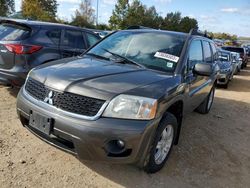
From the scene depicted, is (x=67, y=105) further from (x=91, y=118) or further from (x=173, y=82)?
(x=173, y=82)

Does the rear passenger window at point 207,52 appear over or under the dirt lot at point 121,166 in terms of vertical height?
over

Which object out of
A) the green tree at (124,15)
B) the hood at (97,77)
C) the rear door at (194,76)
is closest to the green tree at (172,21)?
the green tree at (124,15)

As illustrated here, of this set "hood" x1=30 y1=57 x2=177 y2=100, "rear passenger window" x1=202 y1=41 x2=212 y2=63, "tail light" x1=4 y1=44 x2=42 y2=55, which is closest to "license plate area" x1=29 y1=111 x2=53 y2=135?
"hood" x1=30 y1=57 x2=177 y2=100

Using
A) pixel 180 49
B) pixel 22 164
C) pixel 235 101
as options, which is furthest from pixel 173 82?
pixel 235 101

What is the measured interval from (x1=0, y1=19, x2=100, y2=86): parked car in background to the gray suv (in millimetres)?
1794

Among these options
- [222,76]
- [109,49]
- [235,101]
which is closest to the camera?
[109,49]

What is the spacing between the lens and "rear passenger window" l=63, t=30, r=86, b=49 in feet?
21.3

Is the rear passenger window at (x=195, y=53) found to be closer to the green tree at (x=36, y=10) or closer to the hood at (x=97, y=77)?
the hood at (x=97, y=77)

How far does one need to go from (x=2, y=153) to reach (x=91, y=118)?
1551 mm

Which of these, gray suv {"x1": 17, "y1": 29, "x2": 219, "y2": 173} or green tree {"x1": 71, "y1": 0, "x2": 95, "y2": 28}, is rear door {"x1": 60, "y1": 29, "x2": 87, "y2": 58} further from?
green tree {"x1": 71, "y1": 0, "x2": 95, "y2": 28}

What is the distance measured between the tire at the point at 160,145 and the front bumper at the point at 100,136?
0.21m

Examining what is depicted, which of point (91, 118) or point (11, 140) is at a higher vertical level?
point (91, 118)

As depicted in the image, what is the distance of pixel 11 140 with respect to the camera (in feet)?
13.7

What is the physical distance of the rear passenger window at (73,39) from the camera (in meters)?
6.49
